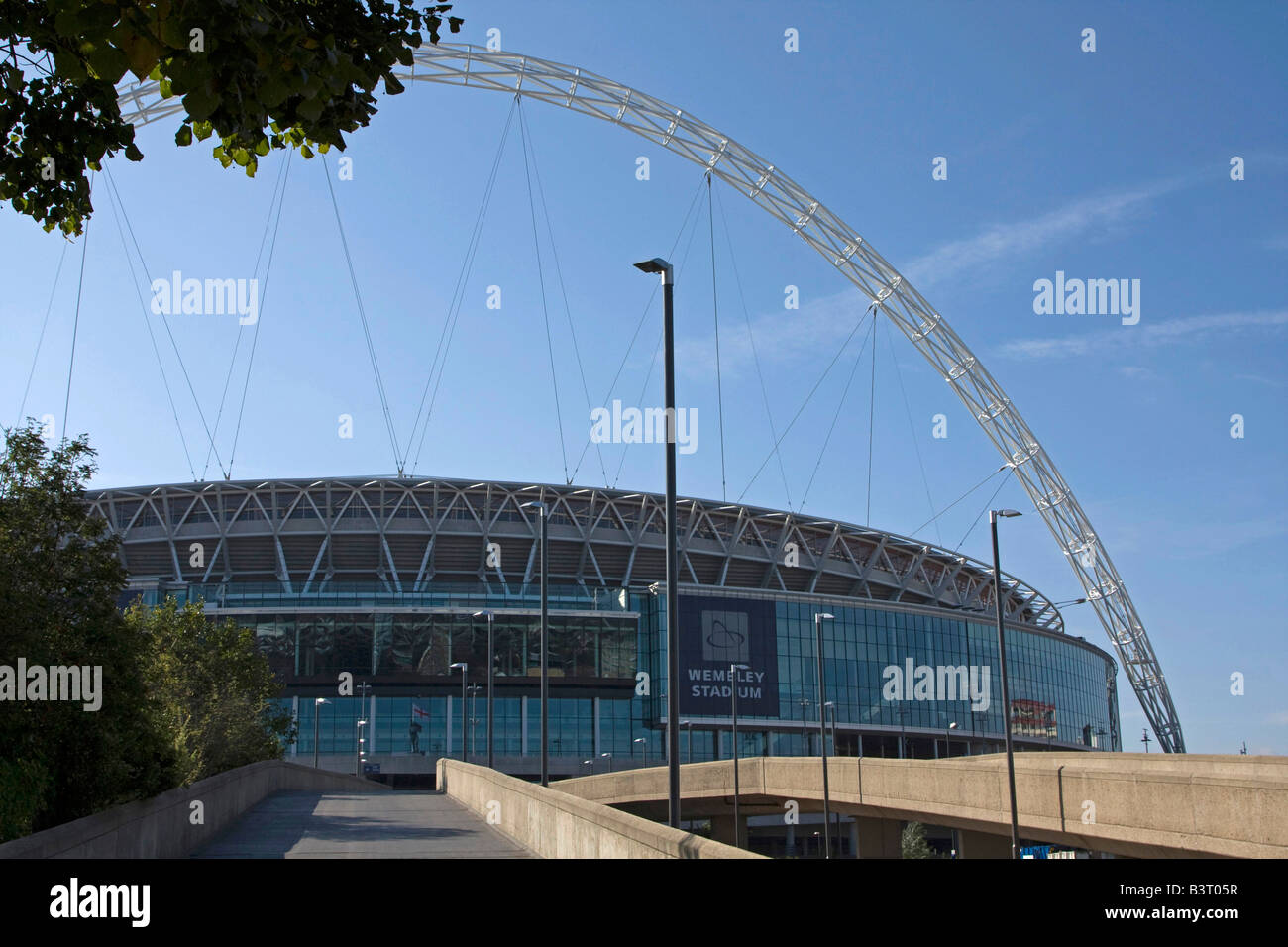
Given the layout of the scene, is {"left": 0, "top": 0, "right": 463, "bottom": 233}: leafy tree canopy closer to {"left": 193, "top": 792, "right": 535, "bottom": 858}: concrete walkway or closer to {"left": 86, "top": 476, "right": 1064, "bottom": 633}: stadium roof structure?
{"left": 193, "top": 792, "right": 535, "bottom": 858}: concrete walkway

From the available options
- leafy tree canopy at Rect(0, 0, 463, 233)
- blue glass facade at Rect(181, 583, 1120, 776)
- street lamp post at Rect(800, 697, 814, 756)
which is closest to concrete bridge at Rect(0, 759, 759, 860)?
leafy tree canopy at Rect(0, 0, 463, 233)

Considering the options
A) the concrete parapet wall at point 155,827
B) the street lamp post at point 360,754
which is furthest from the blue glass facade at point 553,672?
the concrete parapet wall at point 155,827

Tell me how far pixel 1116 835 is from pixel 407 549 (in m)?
86.0

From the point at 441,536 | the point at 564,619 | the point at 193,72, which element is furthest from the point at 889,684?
the point at 193,72

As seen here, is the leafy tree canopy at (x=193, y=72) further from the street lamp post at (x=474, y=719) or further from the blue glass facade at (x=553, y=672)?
the street lamp post at (x=474, y=719)

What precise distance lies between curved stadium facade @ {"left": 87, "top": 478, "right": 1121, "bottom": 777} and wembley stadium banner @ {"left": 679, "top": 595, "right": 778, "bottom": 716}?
18 cm

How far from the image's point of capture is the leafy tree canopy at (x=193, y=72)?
24.3 feet

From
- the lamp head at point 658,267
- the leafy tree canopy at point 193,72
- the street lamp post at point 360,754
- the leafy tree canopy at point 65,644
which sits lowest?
the street lamp post at point 360,754

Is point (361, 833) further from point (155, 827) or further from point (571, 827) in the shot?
point (571, 827)

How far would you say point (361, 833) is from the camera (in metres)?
26.0

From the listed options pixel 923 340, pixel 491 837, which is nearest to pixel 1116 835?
pixel 491 837

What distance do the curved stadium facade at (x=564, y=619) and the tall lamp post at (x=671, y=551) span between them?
7516cm
